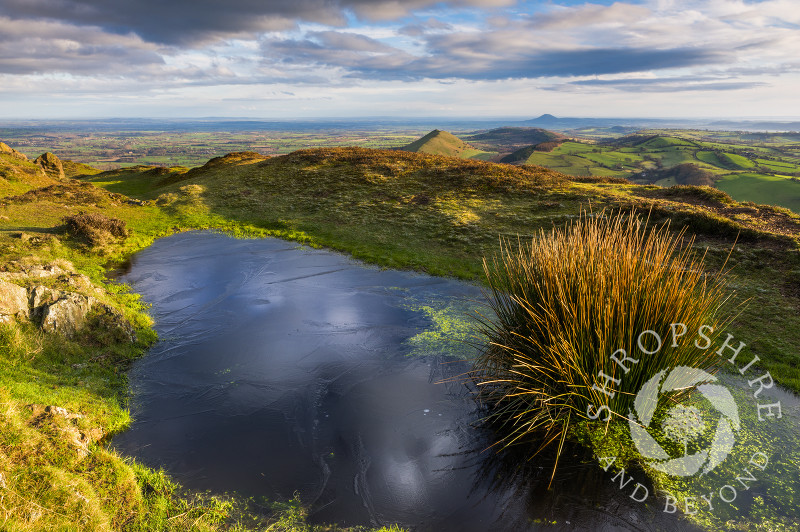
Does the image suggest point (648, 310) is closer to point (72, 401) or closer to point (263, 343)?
point (263, 343)

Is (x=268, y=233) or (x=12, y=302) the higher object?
(x=12, y=302)

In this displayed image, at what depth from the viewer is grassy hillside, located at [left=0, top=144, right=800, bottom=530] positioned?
6391 mm

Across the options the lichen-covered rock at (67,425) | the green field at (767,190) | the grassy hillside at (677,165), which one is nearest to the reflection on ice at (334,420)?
the lichen-covered rock at (67,425)

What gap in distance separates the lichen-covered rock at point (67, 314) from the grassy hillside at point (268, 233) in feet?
1.20

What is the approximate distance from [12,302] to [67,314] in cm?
115

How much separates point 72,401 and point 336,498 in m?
6.10

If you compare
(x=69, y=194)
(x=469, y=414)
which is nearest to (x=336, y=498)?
(x=469, y=414)

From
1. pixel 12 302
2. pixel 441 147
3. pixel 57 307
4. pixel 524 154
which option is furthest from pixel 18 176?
pixel 524 154

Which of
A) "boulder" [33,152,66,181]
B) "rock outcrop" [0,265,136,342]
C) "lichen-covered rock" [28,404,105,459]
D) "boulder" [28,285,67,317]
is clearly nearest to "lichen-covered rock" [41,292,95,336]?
"rock outcrop" [0,265,136,342]

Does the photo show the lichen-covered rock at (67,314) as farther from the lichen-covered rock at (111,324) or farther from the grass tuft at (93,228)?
the grass tuft at (93,228)

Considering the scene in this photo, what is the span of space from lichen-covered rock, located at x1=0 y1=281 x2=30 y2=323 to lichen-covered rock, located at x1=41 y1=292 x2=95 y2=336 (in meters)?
0.45

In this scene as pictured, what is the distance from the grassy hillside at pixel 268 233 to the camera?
21.0 ft

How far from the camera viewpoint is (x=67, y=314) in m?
10.7

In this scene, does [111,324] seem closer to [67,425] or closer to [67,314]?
[67,314]
